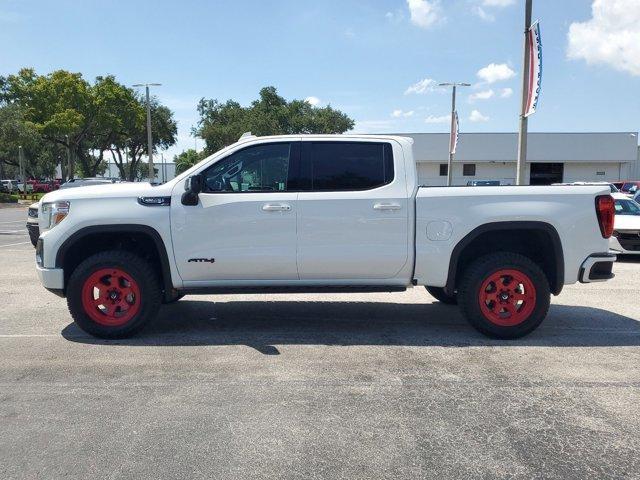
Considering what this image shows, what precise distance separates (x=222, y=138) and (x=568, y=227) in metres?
51.2

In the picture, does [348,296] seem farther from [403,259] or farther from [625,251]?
[625,251]

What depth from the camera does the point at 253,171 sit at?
5598 millimetres

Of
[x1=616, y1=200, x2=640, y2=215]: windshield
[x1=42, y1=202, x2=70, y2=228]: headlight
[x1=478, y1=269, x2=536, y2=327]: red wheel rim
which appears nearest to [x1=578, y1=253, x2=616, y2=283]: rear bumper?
[x1=478, y1=269, x2=536, y2=327]: red wheel rim

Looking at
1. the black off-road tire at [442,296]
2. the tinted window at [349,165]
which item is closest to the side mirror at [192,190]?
the tinted window at [349,165]

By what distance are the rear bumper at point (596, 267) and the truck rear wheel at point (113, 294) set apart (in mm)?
4314

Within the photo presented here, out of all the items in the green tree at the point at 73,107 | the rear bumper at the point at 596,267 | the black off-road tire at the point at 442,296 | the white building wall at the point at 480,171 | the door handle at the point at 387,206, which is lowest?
the black off-road tire at the point at 442,296

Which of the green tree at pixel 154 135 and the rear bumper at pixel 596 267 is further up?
the green tree at pixel 154 135

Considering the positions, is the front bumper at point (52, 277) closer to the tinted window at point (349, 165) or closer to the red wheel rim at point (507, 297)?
the tinted window at point (349, 165)

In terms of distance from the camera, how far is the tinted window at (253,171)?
555 cm

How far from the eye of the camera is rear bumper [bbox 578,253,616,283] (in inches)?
216

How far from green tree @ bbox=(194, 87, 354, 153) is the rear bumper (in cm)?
4706

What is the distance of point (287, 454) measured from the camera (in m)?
3.31

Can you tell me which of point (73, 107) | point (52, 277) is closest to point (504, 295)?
point (52, 277)

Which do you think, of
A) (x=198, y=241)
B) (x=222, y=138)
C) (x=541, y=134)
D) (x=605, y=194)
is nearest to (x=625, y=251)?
(x=605, y=194)
